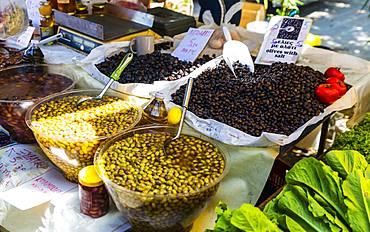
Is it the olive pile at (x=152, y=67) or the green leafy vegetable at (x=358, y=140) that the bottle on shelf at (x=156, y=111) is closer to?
the olive pile at (x=152, y=67)

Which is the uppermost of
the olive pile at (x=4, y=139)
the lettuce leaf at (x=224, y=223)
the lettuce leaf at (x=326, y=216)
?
the lettuce leaf at (x=326, y=216)

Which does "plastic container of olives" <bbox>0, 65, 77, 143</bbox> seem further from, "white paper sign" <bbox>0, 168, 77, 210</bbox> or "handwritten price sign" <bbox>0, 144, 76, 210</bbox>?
"white paper sign" <bbox>0, 168, 77, 210</bbox>

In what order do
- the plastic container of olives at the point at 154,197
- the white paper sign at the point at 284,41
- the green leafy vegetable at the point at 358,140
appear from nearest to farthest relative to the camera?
the plastic container of olives at the point at 154,197, the green leafy vegetable at the point at 358,140, the white paper sign at the point at 284,41

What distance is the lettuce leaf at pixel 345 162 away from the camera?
1.02 m

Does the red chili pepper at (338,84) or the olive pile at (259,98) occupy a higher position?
the red chili pepper at (338,84)

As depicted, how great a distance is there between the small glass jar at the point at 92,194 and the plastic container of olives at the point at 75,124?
73mm

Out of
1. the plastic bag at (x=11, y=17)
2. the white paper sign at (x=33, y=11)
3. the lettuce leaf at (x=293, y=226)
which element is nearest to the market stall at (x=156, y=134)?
the lettuce leaf at (x=293, y=226)

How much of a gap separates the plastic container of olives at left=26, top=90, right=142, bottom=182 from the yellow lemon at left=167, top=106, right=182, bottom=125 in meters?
0.09

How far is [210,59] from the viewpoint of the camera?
1701mm

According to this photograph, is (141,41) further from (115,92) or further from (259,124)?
(259,124)

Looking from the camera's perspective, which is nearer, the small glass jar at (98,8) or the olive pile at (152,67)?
the olive pile at (152,67)

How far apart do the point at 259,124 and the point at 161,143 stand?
0.32 meters

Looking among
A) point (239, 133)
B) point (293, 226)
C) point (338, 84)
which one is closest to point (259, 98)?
point (239, 133)

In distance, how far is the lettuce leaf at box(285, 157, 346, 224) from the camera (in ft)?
3.10
